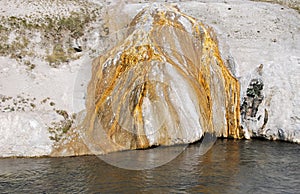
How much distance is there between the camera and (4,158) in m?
20.0

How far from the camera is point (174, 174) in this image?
16812 millimetres

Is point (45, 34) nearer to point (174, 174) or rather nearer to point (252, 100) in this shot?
point (252, 100)

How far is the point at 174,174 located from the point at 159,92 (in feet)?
26.5

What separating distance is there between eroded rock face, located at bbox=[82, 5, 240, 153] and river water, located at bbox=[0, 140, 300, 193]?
2641 millimetres

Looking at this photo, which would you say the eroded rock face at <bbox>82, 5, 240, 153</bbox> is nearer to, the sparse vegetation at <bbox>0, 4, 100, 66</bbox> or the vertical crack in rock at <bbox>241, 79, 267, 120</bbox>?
the vertical crack in rock at <bbox>241, 79, 267, 120</bbox>

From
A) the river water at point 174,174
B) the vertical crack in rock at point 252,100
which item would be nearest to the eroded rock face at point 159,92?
the vertical crack in rock at point 252,100

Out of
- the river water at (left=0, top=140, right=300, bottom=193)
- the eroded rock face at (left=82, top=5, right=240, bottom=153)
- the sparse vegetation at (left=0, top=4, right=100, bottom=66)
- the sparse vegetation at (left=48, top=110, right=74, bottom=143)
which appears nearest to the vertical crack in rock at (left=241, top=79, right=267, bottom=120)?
the eroded rock face at (left=82, top=5, right=240, bottom=153)

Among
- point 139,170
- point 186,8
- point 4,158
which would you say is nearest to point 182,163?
point 139,170

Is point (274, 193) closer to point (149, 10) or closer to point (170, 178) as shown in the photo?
point (170, 178)

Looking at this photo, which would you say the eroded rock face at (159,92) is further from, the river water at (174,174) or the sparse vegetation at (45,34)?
the sparse vegetation at (45,34)

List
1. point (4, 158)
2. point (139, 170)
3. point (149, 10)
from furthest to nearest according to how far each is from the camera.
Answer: point (149, 10), point (4, 158), point (139, 170)

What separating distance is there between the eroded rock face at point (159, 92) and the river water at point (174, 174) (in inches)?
104

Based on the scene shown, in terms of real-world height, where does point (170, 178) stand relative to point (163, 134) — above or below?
below

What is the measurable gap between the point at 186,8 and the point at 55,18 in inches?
443
